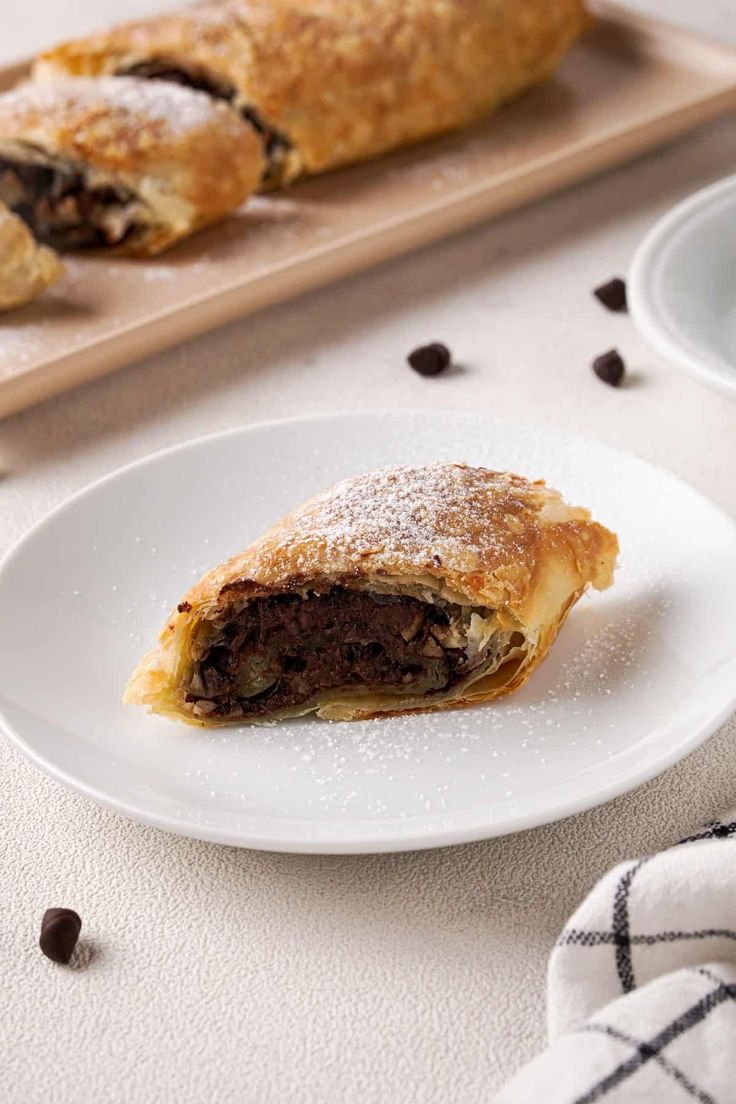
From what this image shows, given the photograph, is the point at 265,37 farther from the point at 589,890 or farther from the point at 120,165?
the point at 589,890

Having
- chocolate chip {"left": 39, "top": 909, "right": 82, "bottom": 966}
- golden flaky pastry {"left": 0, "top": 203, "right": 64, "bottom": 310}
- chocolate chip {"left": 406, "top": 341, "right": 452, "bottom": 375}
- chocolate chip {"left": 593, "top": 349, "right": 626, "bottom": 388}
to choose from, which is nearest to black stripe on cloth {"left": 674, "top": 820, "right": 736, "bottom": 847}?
chocolate chip {"left": 39, "top": 909, "right": 82, "bottom": 966}

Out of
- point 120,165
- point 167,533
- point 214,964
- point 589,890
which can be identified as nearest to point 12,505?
point 167,533

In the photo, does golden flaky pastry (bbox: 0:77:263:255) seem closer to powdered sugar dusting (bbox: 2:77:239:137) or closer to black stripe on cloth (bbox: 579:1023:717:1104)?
powdered sugar dusting (bbox: 2:77:239:137)

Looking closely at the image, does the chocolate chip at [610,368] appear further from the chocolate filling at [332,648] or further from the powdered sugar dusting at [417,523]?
the chocolate filling at [332,648]

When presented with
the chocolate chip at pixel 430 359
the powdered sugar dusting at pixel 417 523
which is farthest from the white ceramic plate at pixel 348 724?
the chocolate chip at pixel 430 359

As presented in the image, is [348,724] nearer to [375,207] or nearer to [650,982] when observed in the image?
[650,982]
